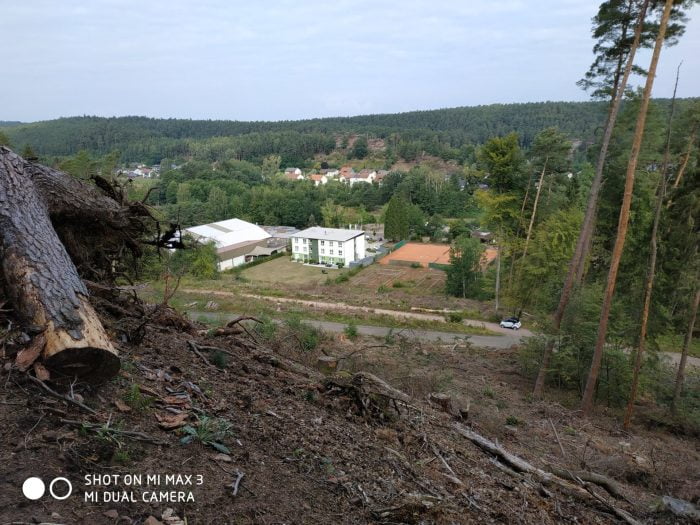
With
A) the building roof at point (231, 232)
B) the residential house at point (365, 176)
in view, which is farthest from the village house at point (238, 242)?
the residential house at point (365, 176)

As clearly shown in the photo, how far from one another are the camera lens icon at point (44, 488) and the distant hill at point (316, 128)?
103 m

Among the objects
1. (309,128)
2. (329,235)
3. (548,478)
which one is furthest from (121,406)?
(309,128)

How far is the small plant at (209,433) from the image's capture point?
10.9 ft

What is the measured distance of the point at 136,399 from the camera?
11.3 ft

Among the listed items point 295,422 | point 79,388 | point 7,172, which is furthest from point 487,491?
point 7,172

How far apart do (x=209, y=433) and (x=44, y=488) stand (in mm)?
1098

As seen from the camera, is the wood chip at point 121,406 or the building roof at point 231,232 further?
the building roof at point 231,232

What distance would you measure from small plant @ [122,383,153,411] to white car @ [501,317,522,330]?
711 inches

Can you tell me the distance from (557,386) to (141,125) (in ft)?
571

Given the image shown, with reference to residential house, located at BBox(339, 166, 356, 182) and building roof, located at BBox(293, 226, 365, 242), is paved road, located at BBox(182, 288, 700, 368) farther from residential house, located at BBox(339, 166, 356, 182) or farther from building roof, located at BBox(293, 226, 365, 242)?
residential house, located at BBox(339, 166, 356, 182)

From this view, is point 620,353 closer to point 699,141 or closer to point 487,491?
point 487,491

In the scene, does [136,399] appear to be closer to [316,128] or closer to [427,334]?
[427,334]

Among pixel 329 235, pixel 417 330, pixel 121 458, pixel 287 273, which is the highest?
pixel 121 458

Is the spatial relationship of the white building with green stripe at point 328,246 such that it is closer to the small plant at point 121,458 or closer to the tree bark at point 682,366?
the tree bark at point 682,366
